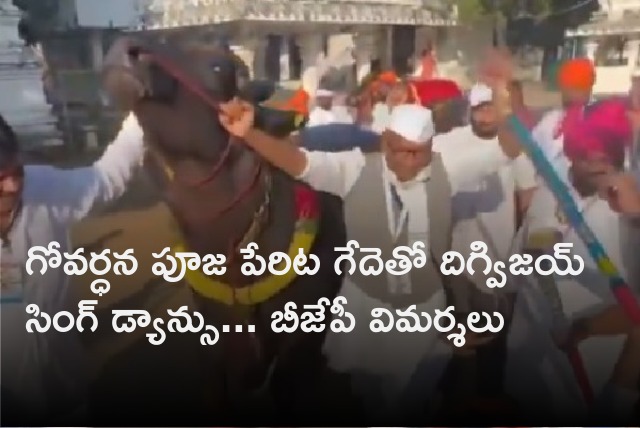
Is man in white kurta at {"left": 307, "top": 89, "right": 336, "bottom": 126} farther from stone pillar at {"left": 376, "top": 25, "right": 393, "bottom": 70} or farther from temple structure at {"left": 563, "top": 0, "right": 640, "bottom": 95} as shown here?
temple structure at {"left": 563, "top": 0, "right": 640, "bottom": 95}

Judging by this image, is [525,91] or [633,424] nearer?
[525,91]

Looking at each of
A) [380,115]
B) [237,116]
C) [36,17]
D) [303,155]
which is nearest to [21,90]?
[36,17]

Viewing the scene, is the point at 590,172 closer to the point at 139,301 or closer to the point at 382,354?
the point at 382,354

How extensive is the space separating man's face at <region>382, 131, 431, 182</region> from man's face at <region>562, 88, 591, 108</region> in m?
0.25

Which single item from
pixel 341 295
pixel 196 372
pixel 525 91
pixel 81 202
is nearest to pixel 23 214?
pixel 81 202

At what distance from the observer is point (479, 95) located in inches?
53.9

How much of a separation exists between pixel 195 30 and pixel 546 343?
0.85 meters

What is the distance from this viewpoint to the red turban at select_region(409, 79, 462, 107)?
1.37m

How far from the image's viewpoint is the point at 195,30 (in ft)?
4.42

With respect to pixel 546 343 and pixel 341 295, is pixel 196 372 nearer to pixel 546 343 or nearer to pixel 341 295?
pixel 341 295

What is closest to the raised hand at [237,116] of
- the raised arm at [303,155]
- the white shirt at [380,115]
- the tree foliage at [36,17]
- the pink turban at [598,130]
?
the raised arm at [303,155]

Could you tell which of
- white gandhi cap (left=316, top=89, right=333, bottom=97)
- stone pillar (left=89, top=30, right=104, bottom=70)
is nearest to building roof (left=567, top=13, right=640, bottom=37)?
white gandhi cap (left=316, top=89, right=333, bottom=97)

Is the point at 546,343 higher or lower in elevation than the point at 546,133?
lower

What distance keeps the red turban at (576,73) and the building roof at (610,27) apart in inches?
1.9
